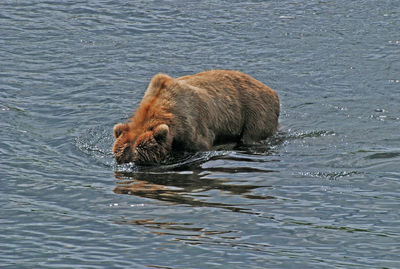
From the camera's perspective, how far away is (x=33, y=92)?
14.1 metres

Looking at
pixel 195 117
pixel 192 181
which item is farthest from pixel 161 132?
pixel 195 117

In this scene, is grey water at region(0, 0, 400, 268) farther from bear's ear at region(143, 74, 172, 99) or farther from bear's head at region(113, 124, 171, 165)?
bear's ear at region(143, 74, 172, 99)

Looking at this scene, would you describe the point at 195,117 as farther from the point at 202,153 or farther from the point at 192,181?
the point at 192,181

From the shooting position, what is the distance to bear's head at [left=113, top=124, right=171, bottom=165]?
10516 millimetres

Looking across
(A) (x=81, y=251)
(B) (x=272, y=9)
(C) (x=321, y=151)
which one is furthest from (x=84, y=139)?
(B) (x=272, y=9)

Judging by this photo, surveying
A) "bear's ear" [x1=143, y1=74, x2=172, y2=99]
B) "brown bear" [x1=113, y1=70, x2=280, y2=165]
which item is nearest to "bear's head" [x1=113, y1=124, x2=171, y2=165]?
"brown bear" [x1=113, y1=70, x2=280, y2=165]

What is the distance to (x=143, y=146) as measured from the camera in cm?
1054

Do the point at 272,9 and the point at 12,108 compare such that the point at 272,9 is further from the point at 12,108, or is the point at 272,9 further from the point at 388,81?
the point at 12,108

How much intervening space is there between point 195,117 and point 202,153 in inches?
22.2

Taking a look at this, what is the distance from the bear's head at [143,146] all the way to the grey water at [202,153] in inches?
6.5

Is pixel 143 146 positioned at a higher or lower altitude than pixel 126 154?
higher

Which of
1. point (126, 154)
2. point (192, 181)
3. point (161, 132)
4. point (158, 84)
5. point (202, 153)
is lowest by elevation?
point (192, 181)

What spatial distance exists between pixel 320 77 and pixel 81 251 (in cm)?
909

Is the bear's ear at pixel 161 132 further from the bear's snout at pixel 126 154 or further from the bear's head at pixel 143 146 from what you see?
the bear's snout at pixel 126 154
